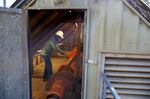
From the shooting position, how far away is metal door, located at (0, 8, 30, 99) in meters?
2.76

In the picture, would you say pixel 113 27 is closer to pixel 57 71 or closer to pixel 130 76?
pixel 130 76

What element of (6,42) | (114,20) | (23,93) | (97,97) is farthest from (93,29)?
(23,93)

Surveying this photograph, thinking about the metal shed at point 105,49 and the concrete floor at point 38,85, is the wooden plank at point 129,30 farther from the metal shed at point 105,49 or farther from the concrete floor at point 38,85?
the concrete floor at point 38,85

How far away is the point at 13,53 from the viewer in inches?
113

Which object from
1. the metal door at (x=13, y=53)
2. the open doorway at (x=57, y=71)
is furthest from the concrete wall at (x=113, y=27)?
the open doorway at (x=57, y=71)

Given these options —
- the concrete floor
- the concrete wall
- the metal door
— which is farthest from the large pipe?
the concrete wall

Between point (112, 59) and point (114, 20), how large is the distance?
1.85 feet

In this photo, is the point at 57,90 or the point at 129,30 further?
the point at 57,90

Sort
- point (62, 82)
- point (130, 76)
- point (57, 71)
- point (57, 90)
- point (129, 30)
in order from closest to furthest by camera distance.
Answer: point (129, 30), point (130, 76), point (57, 90), point (62, 82), point (57, 71)

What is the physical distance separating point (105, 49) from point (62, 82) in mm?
1706

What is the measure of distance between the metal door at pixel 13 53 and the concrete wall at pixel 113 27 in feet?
1.36

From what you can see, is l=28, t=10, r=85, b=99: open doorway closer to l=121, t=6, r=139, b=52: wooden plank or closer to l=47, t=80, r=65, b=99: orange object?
l=47, t=80, r=65, b=99: orange object

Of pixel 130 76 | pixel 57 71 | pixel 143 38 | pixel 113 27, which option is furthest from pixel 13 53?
pixel 57 71

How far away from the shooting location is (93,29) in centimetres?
283
